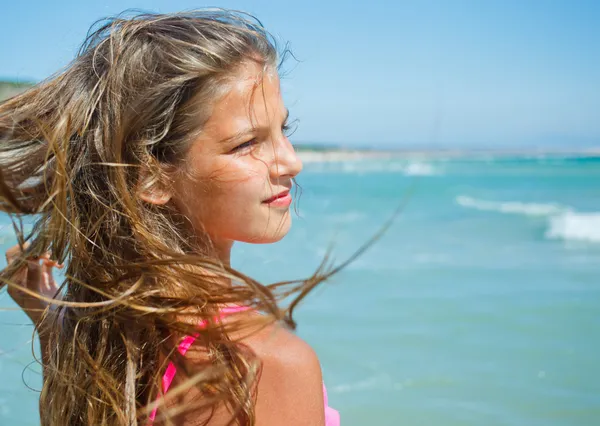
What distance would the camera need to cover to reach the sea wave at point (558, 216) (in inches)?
423

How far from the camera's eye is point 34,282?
6.55 feet

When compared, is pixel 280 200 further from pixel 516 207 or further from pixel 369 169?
pixel 369 169

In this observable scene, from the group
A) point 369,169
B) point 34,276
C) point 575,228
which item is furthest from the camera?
point 369,169

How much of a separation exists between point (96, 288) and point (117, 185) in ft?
0.84

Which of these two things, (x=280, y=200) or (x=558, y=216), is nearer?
(x=280, y=200)

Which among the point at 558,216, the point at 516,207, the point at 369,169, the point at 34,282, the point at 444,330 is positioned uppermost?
the point at 34,282

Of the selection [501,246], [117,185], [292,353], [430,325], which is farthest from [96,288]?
[501,246]

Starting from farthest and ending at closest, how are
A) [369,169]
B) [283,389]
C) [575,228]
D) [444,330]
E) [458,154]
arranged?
[458,154] → [369,169] → [575,228] → [444,330] → [283,389]

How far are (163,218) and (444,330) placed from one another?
4.06 metres

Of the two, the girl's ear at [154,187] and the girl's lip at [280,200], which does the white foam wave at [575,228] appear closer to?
the girl's lip at [280,200]

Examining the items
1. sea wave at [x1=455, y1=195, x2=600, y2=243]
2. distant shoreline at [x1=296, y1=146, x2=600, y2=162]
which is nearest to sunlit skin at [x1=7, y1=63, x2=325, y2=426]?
sea wave at [x1=455, y1=195, x2=600, y2=243]

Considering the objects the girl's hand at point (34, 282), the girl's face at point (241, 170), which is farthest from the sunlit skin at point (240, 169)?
the girl's hand at point (34, 282)

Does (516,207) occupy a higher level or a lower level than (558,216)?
lower

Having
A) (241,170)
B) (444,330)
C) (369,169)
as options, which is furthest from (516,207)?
(369,169)
